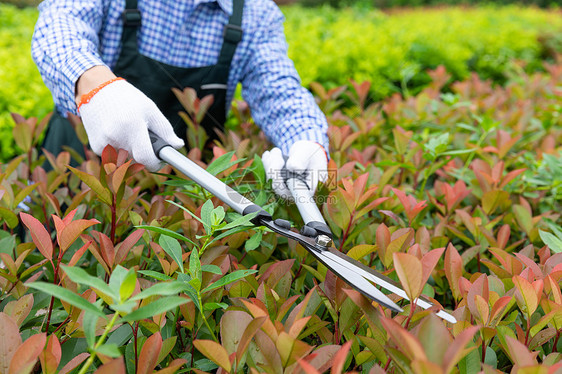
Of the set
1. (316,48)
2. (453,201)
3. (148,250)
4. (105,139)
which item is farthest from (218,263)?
(316,48)

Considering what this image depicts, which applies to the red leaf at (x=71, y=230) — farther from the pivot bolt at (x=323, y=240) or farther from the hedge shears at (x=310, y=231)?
the pivot bolt at (x=323, y=240)

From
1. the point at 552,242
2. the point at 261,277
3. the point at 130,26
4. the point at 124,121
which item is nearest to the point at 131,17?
the point at 130,26

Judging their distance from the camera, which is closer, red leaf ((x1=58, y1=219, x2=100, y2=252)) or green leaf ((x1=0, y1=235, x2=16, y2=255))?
red leaf ((x1=58, y1=219, x2=100, y2=252))

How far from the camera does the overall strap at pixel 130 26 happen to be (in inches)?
73.4

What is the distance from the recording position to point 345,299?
0.87m

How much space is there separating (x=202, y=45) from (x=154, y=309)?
1642mm

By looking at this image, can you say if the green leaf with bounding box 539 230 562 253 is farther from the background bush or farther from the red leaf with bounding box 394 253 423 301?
the background bush

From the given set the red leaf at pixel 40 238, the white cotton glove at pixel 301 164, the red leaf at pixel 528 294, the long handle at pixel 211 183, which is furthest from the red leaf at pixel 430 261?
the red leaf at pixel 40 238

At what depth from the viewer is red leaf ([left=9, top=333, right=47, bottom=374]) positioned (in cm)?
65

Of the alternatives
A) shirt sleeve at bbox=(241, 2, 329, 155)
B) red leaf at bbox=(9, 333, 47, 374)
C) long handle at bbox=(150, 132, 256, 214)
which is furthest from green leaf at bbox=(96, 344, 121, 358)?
shirt sleeve at bbox=(241, 2, 329, 155)

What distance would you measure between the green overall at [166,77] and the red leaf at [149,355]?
4.25 feet

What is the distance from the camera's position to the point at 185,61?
2.07 metres

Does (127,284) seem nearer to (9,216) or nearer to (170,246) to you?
(170,246)

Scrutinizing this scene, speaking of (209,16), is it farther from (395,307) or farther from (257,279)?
(395,307)
